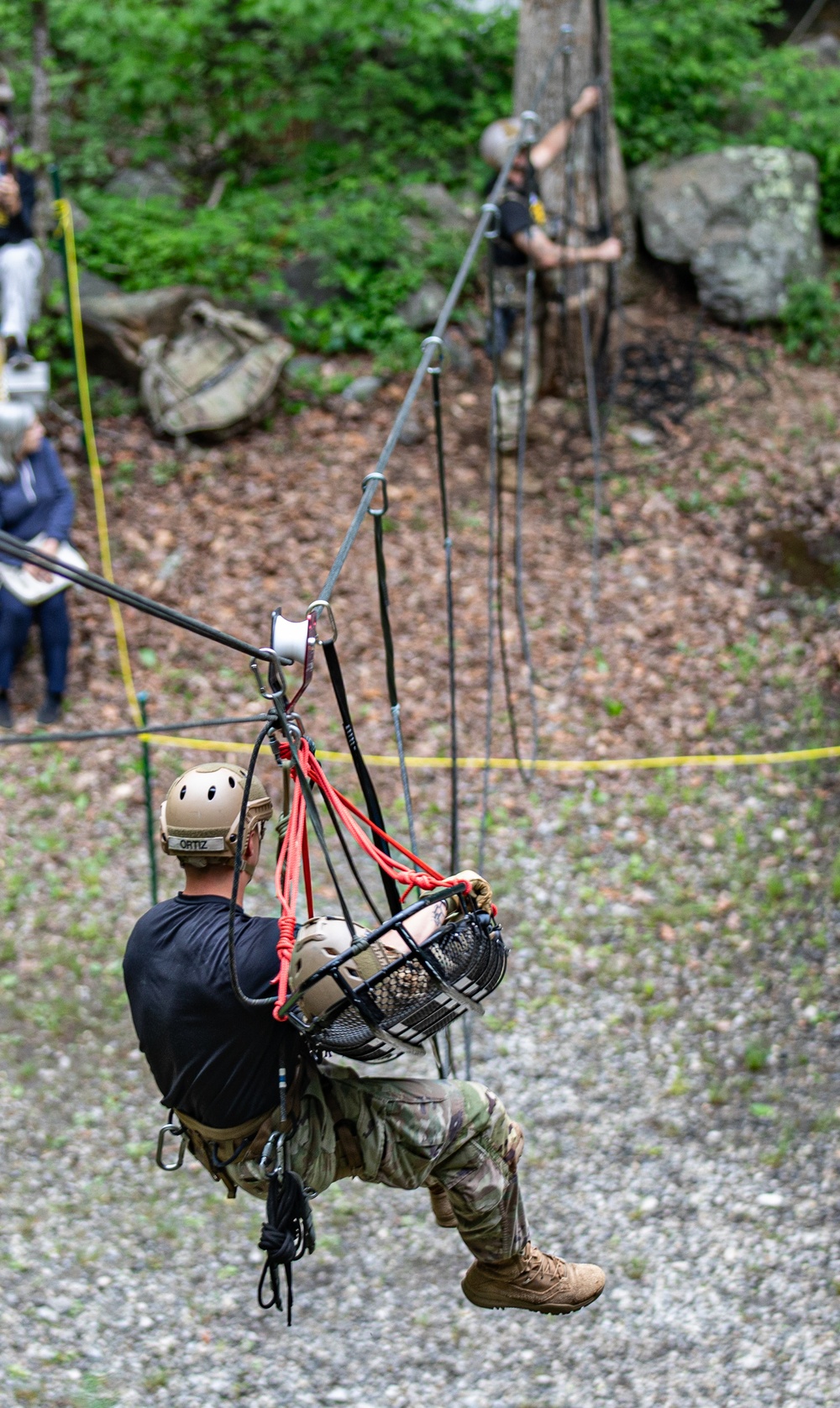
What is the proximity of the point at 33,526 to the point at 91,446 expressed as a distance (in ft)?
4.55

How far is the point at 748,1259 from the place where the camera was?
399 centimetres

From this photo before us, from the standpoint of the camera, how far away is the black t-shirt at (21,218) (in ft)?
24.4

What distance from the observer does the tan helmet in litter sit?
226 cm

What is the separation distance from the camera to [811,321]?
8.45m

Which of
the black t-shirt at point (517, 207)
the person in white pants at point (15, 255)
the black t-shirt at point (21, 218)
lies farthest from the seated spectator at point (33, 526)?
the black t-shirt at point (517, 207)

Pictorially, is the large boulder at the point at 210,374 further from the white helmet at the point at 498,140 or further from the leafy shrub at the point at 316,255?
the white helmet at the point at 498,140

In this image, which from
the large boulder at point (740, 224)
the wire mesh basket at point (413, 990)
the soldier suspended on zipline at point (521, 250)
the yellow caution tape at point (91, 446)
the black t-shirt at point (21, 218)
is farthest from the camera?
the large boulder at point (740, 224)

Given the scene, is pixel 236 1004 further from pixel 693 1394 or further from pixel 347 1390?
pixel 693 1394

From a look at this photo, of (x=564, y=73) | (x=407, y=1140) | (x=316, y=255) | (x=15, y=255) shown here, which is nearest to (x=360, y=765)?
(x=407, y=1140)

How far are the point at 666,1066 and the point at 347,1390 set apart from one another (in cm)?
163

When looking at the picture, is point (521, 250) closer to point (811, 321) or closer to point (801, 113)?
point (811, 321)

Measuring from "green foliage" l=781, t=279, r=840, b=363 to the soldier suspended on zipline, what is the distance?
1.35 metres

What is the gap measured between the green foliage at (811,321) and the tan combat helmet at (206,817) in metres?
6.97

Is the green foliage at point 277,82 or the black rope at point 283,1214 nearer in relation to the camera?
the black rope at point 283,1214
